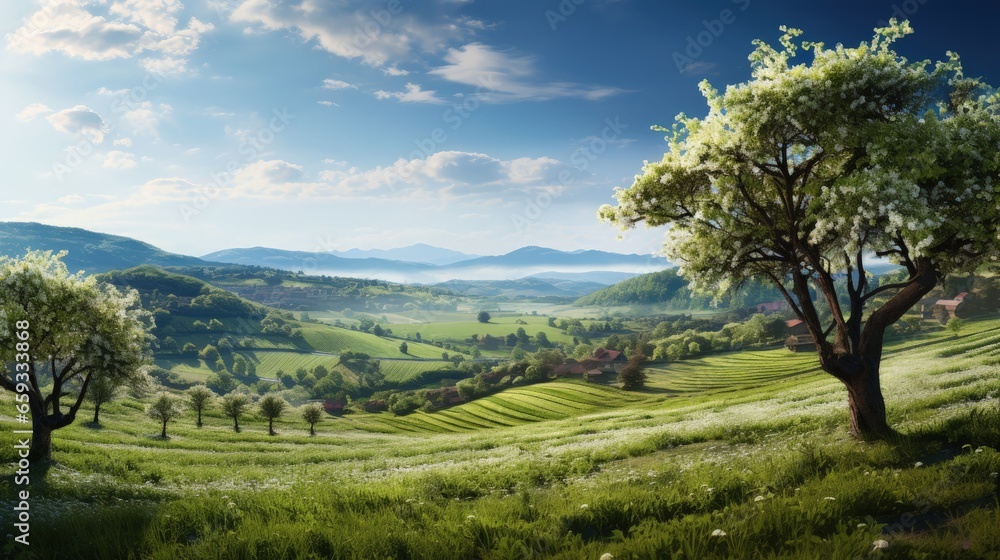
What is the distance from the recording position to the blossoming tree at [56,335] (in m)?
19.7

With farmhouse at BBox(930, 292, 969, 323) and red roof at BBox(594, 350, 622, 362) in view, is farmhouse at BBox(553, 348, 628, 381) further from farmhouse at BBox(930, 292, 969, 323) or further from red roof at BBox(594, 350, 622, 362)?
farmhouse at BBox(930, 292, 969, 323)

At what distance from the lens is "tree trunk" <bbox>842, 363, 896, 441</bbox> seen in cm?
1557

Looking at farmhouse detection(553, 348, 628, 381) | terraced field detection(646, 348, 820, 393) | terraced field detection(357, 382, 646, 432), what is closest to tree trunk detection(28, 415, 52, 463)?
terraced field detection(357, 382, 646, 432)

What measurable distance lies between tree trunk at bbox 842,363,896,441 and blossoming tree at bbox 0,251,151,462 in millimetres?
29295

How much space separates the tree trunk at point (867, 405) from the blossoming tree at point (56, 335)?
29295 millimetres

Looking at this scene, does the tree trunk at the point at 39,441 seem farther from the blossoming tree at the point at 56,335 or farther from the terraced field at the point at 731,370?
the terraced field at the point at 731,370

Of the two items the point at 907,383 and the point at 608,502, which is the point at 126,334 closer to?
the point at 608,502

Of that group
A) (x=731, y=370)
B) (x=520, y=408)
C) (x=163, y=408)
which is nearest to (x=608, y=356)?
(x=731, y=370)

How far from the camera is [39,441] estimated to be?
2086 cm

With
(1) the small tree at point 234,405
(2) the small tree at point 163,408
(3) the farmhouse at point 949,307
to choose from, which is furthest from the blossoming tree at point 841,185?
(3) the farmhouse at point 949,307

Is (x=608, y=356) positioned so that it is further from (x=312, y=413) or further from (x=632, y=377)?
(x=312, y=413)

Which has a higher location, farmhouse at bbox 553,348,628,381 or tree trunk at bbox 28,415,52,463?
tree trunk at bbox 28,415,52,463

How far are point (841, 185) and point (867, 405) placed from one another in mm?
7167

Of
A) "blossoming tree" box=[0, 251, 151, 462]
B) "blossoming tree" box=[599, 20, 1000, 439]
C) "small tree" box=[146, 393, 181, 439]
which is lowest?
"small tree" box=[146, 393, 181, 439]
